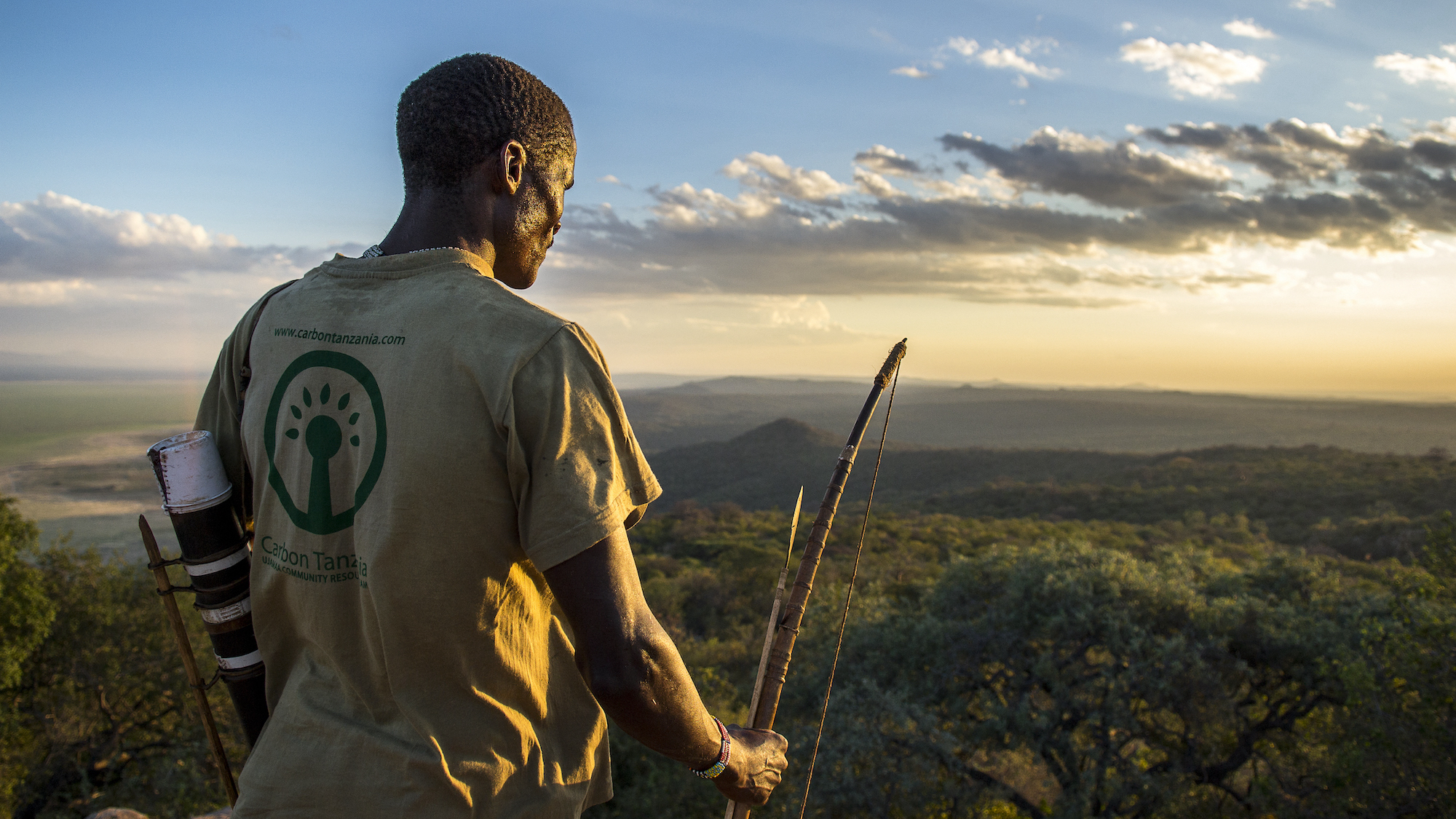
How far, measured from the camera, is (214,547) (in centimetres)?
155

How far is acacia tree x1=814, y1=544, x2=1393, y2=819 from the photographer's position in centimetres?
A: 941

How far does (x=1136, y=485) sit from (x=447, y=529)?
5722 cm

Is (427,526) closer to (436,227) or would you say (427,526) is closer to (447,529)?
(447,529)

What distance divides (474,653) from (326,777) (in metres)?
0.34

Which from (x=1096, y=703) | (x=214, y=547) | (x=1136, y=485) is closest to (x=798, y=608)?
(x=214, y=547)

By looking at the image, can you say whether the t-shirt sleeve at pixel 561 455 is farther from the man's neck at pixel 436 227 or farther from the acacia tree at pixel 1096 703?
the acacia tree at pixel 1096 703

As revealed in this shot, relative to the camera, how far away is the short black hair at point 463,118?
148 cm

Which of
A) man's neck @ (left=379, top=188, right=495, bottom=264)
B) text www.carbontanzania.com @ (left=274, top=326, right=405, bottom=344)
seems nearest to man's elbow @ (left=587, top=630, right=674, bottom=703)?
text www.carbontanzania.com @ (left=274, top=326, right=405, bottom=344)

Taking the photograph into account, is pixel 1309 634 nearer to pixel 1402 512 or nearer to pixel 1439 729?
pixel 1439 729

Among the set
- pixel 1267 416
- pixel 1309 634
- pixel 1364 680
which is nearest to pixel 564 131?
pixel 1364 680

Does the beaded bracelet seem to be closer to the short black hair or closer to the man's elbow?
the man's elbow

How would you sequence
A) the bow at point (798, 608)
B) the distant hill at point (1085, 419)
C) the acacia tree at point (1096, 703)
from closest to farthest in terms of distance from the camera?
the bow at point (798, 608)
the acacia tree at point (1096, 703)
the distant hill at point (1085, 419)

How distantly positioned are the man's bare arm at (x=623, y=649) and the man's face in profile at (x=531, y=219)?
2.21 feet

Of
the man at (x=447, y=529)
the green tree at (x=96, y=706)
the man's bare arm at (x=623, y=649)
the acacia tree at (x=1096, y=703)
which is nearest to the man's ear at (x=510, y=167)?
the man at (x=447, y=529)
